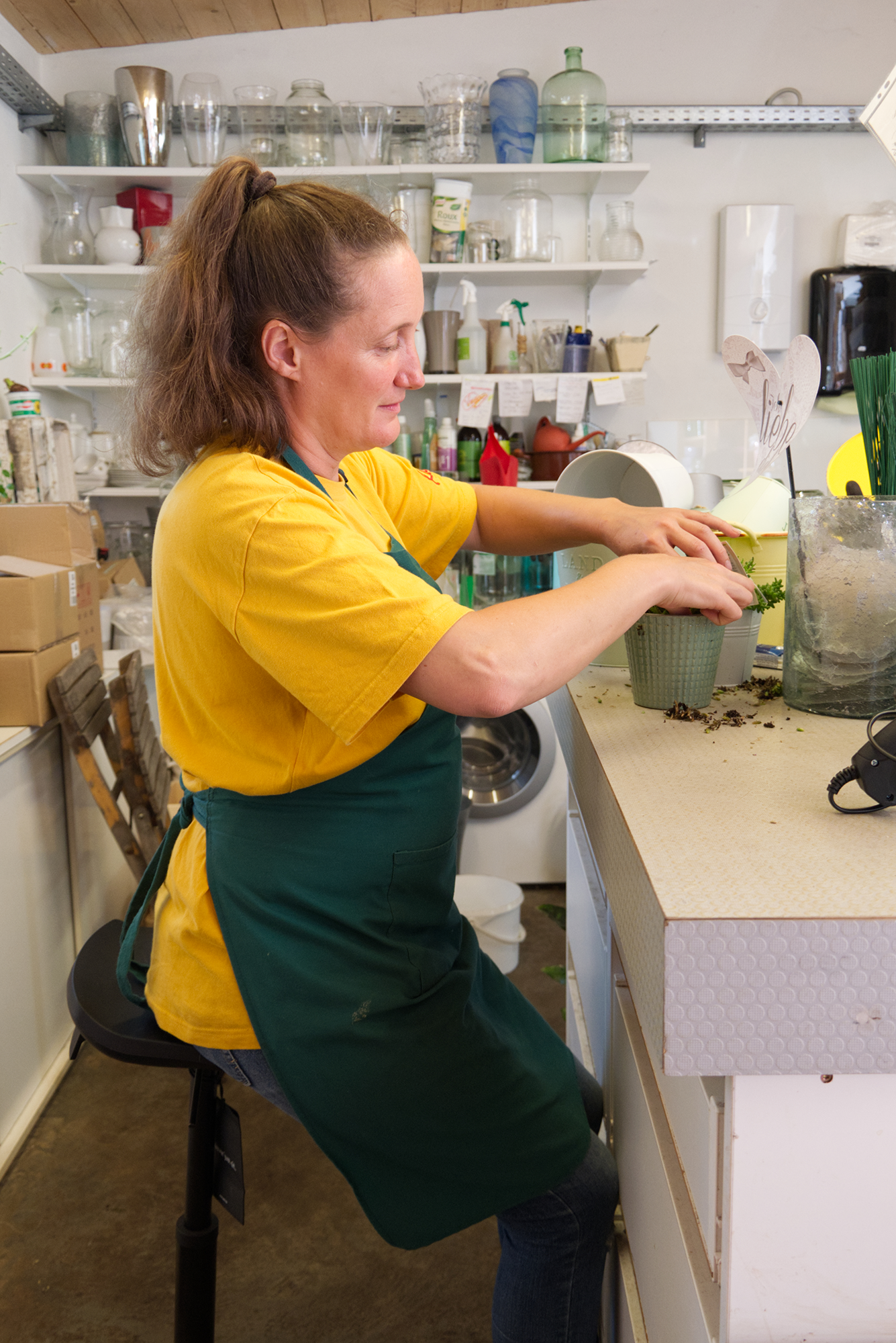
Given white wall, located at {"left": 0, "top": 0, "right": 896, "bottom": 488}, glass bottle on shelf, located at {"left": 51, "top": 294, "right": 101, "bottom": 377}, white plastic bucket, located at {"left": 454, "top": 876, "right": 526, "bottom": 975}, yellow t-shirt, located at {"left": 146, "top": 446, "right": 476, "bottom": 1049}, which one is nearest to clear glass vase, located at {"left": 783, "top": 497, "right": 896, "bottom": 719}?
yellow t-shirt, located at {"left": 146, "top": 446, "right": 476, "bottom": 1049}

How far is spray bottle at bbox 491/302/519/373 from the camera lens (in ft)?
11.9

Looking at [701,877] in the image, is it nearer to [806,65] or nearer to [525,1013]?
[525,1013]

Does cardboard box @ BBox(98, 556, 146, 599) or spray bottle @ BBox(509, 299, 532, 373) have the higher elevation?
spray bottle @ BBox(509, 299, 532, 373)

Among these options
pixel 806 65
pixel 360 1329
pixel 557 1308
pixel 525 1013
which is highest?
pixel 806 65

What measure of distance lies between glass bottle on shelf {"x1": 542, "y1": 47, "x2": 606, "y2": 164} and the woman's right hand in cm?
294

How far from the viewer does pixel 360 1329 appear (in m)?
1.69

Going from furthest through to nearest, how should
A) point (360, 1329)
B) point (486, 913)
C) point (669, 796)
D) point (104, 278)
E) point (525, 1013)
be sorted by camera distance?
point (104, 278) < point (486, 913) < point (360, 1329) < point (525, 1013) < point (669, 796)

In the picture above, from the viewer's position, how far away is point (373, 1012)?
41.0 inches

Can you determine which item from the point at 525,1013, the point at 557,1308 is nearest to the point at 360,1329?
the point at 557,1308

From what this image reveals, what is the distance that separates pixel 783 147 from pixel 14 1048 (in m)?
3.87

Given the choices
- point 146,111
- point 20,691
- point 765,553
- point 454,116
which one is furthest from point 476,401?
point 765,553

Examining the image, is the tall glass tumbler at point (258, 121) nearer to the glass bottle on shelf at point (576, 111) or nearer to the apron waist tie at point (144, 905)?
the glass bottle on shelf at point (576, 111)

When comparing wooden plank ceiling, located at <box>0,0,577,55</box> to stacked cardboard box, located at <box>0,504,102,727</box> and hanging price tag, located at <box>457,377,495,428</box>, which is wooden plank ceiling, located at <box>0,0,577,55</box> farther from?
stacked cardboard box, located at <box>0,504,102,727</box>

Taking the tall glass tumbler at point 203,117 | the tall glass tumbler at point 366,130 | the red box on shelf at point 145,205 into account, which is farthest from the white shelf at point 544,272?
the red box on shelf at point 145,205
